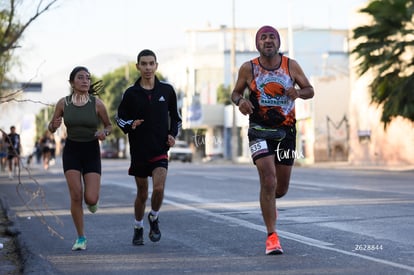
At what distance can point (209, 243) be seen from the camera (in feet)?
32.7

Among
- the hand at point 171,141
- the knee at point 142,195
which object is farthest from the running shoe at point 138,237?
the hand at point 171,141

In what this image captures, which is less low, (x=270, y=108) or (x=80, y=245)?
(x=270, y=108)

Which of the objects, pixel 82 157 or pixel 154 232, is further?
pixel 154 232

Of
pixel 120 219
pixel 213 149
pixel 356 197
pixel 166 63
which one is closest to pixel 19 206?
pixel 120 219

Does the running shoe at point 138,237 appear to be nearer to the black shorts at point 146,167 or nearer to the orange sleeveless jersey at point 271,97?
the black shorts at point 146,167

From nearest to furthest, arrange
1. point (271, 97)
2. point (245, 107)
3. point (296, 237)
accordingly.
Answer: point (245, 107) < point (271, 97) < point (296, 237)

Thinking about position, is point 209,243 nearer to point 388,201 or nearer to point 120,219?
point 120,219

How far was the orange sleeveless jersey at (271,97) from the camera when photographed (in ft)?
29.5

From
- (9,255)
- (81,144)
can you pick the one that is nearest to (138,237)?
(81,144)

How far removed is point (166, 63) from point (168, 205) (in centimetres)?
9057

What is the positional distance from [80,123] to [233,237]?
201 centimetres

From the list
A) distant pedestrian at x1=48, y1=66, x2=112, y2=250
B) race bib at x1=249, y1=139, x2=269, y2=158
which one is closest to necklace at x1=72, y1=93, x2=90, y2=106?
distant pedestrian at x1=48, y1=66, x2=112, y2=250

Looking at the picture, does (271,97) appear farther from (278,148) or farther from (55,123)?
(55,123)

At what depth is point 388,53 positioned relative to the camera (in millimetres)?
34219
